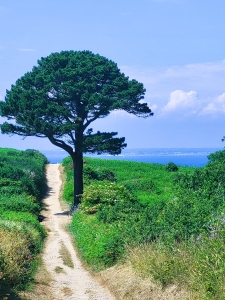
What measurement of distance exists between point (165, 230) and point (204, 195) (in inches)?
201

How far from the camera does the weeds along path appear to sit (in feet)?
50.0

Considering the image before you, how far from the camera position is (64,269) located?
1898cm

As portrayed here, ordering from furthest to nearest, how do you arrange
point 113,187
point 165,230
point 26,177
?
point 26,177
point 113,187
point 165,230

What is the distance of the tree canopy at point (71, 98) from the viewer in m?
33.8

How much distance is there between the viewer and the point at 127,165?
60.1 metres

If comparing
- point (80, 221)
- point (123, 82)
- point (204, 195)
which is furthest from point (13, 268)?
point (123, 82)

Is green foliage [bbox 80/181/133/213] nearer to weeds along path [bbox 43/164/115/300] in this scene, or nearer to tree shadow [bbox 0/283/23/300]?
weeds along path [bbox 43/164/115/300]

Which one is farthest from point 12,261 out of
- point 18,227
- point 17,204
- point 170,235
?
point 17,204

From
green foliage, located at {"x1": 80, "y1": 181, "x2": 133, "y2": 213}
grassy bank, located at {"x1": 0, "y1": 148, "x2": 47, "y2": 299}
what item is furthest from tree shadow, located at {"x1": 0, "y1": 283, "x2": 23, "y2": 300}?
green foliage, located at {"x1": 80, "y1": 181, "x2": 133, "y2": 213}

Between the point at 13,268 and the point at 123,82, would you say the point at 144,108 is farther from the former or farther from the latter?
the point at 13,268

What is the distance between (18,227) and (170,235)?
25.5ft

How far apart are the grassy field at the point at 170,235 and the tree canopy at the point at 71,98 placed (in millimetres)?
4744

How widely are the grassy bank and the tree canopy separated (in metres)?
3.99

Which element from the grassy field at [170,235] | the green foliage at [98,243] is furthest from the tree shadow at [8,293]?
the green foliage at [98,243]
